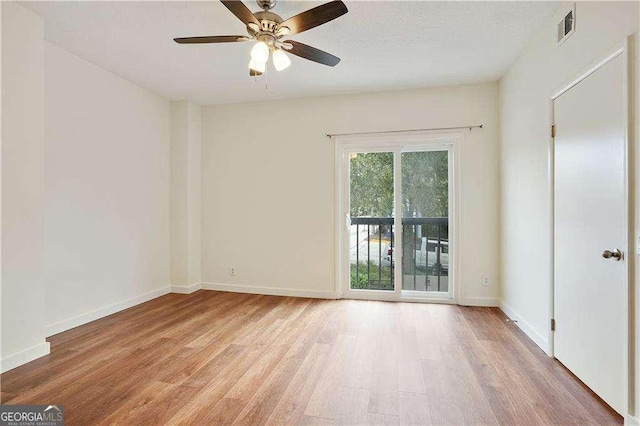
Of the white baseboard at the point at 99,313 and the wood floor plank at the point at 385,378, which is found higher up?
the white baseboard at the point at 99,313

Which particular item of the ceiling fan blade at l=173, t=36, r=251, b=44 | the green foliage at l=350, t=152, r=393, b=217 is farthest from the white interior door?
the ceiling fan blade at l=173, t=36, r=251, b=44

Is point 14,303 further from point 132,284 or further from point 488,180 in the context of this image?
point 488,180

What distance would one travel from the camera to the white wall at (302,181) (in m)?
3.72

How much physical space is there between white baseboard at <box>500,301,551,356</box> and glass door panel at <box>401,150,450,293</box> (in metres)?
0.70

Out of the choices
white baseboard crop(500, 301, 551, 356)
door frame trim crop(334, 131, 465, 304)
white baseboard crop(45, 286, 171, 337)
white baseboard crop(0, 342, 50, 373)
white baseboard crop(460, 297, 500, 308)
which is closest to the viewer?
white baseboard crop(0, 342, 50, 373)

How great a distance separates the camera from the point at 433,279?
3986 millimetres

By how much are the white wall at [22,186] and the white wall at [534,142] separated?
12.9ft

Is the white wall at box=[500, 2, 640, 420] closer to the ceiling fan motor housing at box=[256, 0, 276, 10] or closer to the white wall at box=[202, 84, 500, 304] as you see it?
the white wall at box=[202, 84, 500, 304]

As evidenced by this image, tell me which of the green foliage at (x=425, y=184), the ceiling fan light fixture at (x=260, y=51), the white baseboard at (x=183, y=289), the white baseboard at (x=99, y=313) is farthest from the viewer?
the white baseboard at (x=183, y=289)

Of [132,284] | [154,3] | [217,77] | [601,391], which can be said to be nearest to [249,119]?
[217,77]

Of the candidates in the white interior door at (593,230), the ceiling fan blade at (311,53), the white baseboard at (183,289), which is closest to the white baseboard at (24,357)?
the white baseboard at (183,289)

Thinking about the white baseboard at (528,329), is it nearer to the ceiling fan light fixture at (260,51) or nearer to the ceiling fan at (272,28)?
the ceiling fan at (272,28)

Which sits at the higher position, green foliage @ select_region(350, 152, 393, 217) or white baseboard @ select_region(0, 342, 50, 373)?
green foliage @ select_region(350, 152, 393, 217)

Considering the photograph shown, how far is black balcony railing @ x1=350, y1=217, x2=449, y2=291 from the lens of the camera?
394 centimetres
